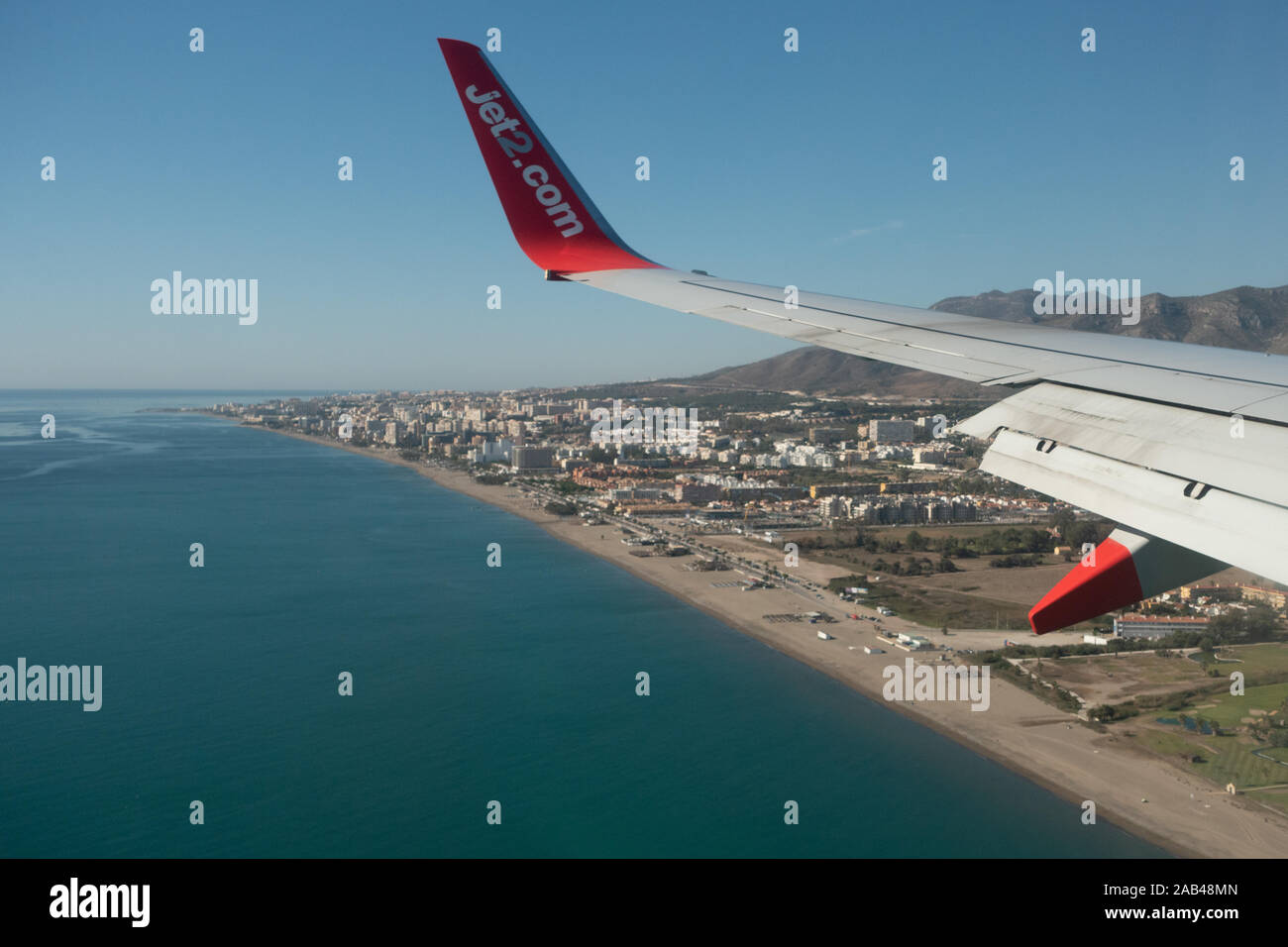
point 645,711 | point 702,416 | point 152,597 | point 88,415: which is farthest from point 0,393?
point 645,711

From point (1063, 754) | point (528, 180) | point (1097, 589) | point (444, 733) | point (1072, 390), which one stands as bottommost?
point (444, 733)

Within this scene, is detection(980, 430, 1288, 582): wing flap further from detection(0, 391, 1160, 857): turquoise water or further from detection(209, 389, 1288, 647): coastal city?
detection(0, 391, 1160, 857): turquoise water

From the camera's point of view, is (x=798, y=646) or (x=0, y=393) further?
(x=0, y=393)

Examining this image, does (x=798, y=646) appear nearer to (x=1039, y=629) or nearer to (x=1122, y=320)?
(x=1039, y=629)

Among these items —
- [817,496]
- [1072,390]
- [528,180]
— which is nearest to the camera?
[1072,390]

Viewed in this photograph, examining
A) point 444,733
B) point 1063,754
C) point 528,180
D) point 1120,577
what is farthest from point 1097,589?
point 444,733

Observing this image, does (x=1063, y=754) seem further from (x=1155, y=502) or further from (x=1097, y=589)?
(x=1155, y=502)
